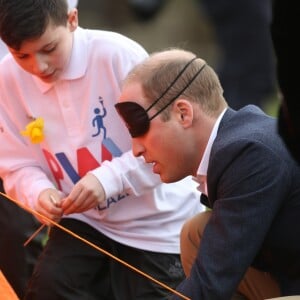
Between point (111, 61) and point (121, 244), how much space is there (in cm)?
55

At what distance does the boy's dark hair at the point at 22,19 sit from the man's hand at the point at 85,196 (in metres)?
0.41

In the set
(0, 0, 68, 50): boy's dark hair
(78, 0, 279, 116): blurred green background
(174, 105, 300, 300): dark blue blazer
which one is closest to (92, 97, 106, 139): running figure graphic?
(0, 0, 68, 50): boy's dark hair

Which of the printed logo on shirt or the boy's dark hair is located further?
the printed logo on shirt

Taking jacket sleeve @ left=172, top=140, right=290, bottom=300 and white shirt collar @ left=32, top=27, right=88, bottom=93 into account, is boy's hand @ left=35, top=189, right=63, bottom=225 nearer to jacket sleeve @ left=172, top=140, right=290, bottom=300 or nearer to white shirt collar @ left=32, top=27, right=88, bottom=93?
white shirt collar @ left=32, top=27, right=88, bottom=93

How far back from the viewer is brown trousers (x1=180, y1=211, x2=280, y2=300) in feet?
9.78

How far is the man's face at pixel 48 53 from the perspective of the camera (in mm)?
3082

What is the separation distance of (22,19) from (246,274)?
91cm

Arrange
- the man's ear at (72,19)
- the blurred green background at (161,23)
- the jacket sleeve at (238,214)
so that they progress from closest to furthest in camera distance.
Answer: the jacket sleeve at (238,214) → the man's ear at (72,19) → the blurred green background at (161,23)

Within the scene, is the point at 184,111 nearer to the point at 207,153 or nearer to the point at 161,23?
the point at 207,153

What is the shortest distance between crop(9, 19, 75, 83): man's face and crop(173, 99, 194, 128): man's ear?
46cm

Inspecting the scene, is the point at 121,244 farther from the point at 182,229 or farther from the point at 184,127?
the point at 184,127

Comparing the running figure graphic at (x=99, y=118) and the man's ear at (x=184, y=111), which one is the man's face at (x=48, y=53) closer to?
the running figure graphic at (x=99, y=118)

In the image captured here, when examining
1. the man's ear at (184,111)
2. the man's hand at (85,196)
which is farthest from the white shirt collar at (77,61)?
the man's ear at (184,111)

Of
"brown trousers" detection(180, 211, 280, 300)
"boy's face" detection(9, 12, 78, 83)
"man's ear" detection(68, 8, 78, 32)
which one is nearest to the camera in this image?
"brown trousers" detection(180, 211, 280, 300)
